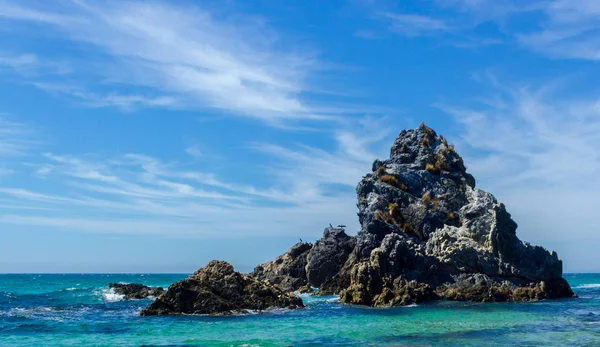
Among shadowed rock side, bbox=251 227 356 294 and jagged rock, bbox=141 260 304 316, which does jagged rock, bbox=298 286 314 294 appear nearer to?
shadowed rock side, bbox=251 227 356 294

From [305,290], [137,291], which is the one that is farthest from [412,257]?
[137,291]

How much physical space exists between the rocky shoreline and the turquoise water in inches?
120

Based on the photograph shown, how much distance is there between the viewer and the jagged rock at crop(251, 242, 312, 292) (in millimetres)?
70875

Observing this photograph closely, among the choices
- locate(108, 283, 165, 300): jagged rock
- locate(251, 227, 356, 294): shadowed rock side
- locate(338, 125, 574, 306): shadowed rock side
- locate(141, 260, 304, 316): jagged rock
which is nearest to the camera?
locate(141, 260, 304, 316): jagged rock

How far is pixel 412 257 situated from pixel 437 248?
4.22 m

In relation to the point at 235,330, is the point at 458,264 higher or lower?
higher

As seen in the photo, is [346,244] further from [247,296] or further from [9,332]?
[9,332]

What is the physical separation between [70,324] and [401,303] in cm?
2543

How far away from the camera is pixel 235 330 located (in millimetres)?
32469

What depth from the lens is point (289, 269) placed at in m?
74.6

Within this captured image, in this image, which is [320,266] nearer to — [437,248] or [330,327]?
[437,248]

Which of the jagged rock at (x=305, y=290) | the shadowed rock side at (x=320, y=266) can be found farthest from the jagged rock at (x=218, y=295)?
the jagged rock at (x=305, y=290)

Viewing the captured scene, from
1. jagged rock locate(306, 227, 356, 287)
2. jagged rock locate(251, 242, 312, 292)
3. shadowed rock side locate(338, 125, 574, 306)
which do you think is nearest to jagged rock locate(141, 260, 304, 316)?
shadowed rock side locate(338, 125, 574, 306)

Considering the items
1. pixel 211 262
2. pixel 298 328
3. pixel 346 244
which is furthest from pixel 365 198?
pixel 298 328
